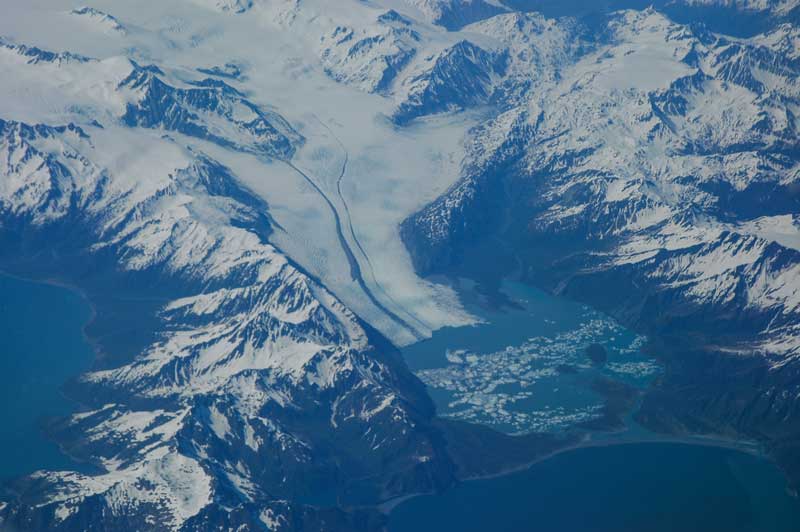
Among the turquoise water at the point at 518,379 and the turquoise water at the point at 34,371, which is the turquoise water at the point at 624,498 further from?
the turquoise water at the point at 34,371

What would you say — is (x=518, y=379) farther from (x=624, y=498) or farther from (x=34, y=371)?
(x=34, y=371)

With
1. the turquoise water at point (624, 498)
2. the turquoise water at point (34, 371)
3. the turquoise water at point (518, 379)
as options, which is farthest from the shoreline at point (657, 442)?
the turquoise water at point (34, 371)

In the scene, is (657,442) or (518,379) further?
(518,379)

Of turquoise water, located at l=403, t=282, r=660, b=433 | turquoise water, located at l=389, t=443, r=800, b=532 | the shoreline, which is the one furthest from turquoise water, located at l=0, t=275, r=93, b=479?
the shoreline

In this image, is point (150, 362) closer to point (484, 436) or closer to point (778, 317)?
point (484, 436)

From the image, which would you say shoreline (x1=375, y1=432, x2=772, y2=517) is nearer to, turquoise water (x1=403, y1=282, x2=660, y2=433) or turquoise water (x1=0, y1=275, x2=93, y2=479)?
turquoise water (x1=403, y1=282, x2=660, y2=433)

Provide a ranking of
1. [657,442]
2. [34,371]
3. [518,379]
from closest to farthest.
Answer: [657,442] < [34,371] < [518,379]

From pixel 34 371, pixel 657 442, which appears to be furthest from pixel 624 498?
pixel 34 371

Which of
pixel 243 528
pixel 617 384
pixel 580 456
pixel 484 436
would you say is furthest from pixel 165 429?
pixel 617 384
